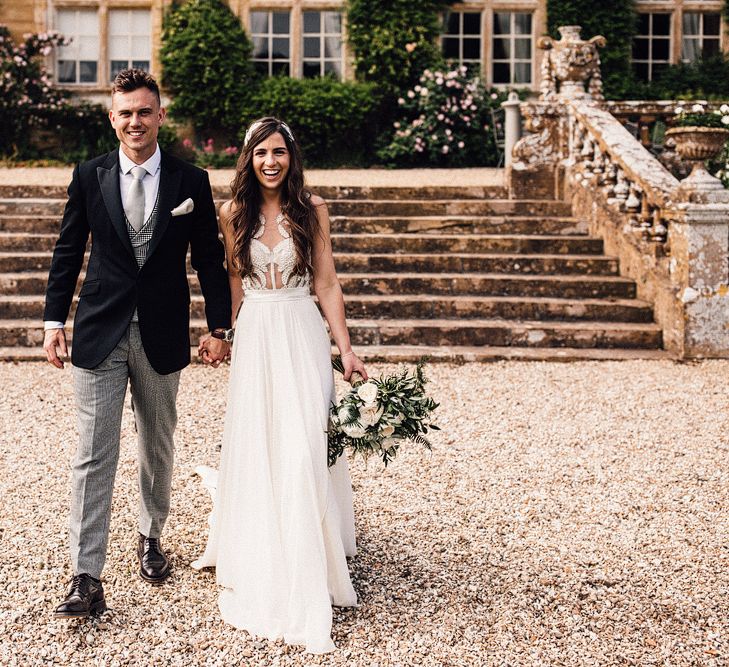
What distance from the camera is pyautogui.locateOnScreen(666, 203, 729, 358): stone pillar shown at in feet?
22.7

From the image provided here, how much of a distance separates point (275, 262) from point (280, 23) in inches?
485

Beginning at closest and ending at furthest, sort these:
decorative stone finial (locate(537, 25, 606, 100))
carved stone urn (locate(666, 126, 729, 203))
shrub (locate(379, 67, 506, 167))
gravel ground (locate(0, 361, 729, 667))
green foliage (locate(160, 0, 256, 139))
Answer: gravel ground (locate(0, 361, 729, 667)), carved stone urn (locate(666, 126, 729, 203)), decorative stone finial (locate(537, 25, 606, 100)), shrub (locate(379, 67, 506, 167)), green foliage (locate(160, 0, 256, 139))

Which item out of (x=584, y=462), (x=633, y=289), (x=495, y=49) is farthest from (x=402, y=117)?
(x=584, y=462)

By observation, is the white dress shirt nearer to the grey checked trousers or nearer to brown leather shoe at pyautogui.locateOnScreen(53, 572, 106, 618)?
the grey checked trousers

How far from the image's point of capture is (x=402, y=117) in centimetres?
1405

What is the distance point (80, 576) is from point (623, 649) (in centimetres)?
171

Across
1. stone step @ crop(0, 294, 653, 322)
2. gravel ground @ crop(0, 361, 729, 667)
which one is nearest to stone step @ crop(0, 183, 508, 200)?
stone step @ crop(0, 294, 653, 322)

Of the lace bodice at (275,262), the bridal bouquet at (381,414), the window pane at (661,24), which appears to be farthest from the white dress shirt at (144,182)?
the window pane at (661,24)

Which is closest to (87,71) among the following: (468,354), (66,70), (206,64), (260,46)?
(66,70)

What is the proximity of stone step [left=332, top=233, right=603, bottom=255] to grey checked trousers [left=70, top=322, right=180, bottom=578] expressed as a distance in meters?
5.24

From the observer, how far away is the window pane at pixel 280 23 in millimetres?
14391

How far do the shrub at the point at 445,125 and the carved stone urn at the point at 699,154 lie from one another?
6.54m

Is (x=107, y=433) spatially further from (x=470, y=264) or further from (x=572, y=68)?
(x=572, y=68)

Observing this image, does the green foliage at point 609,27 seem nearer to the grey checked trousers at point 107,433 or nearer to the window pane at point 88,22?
the window pane at point 88,22
